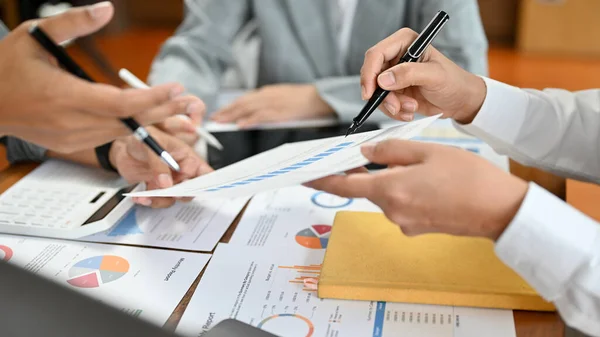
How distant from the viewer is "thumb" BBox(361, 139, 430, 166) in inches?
22.0

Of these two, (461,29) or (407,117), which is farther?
(461,29)

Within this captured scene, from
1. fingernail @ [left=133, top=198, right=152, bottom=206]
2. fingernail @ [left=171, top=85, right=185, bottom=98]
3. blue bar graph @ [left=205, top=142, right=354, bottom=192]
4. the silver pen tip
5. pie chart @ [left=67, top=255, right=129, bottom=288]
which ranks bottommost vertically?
pie chart @ [left=67, top=255, right=129, bottom=288]

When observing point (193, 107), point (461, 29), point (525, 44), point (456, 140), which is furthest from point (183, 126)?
point (525, 44)

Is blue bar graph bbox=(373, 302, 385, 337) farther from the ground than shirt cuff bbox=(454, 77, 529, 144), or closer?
closer

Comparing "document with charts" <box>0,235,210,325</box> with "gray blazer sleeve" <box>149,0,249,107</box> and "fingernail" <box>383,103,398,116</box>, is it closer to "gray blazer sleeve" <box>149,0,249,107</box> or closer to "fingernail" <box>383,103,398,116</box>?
"fingernail" <box>383,103,398,116</box>

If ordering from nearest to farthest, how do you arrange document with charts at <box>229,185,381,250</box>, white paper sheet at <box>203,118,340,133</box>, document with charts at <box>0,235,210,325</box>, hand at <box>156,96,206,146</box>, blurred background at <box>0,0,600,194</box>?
document with charts at <box>0,235,210,325</box> → document with charts at <box>229,185,381,250</box> → hand at <box>156,96,206,146</box> → white paper sheet at <box>203,118,340,133</box> → blurred background at <box>0,0,600,194</box>

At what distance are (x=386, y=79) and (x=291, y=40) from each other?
0.70 m

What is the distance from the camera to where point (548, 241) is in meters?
0.55

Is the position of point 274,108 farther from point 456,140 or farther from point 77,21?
point 77,21

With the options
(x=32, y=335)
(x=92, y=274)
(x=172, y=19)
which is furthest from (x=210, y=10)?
(x=172, y=19)

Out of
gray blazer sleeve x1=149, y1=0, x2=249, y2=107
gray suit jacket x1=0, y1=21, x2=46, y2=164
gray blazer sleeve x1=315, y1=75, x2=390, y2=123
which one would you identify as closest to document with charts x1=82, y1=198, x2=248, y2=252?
gray suit jacket x1=0, y1=21, x2=46, y2=164

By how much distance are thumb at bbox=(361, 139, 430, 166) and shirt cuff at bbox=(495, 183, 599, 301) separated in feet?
0.32

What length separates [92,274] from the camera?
711mm

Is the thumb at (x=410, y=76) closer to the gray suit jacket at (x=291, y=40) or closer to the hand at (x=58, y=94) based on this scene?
the hand at (x=58, y=94)
